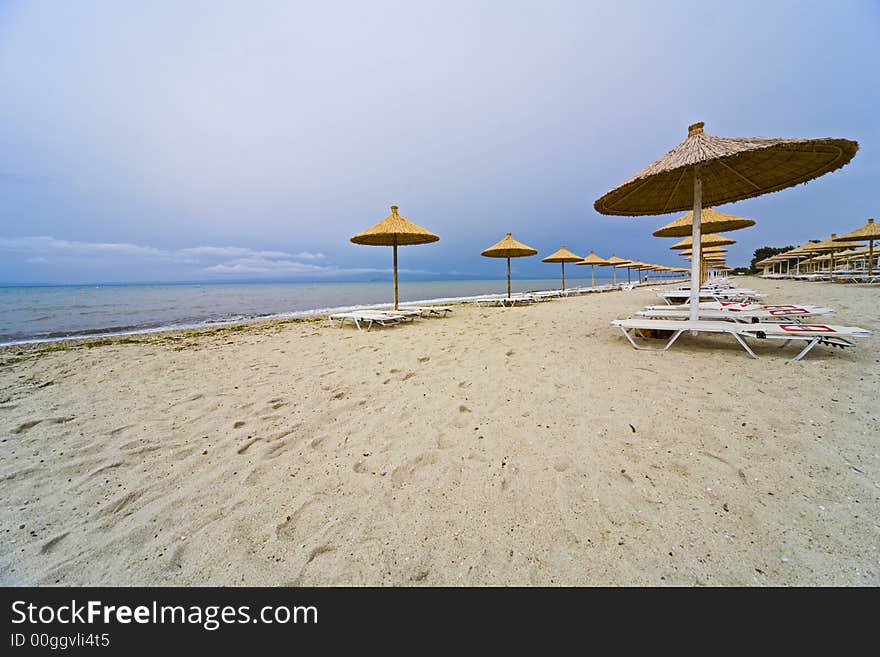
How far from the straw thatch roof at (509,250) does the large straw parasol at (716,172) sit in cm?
674

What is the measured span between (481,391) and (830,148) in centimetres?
440

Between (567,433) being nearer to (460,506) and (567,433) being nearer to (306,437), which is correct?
(460,506)

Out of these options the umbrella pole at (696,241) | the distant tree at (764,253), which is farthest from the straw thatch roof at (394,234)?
the distant tree at (764,253)

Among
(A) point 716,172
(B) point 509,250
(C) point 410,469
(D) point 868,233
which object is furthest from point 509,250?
(D) point 868,233

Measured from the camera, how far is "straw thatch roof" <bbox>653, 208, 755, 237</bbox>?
7.39m

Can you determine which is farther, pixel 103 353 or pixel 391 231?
pixel 391 231

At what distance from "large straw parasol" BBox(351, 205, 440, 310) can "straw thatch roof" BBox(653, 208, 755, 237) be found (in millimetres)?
5677

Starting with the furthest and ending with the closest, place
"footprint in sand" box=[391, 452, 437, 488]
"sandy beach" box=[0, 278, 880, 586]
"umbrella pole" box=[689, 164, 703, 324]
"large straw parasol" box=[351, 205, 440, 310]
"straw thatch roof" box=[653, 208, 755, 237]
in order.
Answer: "large straw parasol" box=[351, 205, 440, 310]
"straw thatch roof" box=[653, 208, 755, 237]
"umbrella pole" box=[689, 164, 703, 324]
"footprint in sand" box=[391, 452, 437, 488]
"sandy beach" box=[0, 278, 880, 586]

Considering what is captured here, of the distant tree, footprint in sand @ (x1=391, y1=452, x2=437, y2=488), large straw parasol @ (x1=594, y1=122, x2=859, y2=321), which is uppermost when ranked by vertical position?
the distant tree

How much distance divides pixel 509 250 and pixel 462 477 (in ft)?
38.0

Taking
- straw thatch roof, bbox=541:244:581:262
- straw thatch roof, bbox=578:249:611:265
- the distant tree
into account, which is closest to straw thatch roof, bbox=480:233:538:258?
straw thatch roof, bbox=541:244:581:262

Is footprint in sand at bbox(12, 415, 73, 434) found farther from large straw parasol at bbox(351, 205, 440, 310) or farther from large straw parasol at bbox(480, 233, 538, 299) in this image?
large straw parasol at bbox(480, 233, 538, 299)
